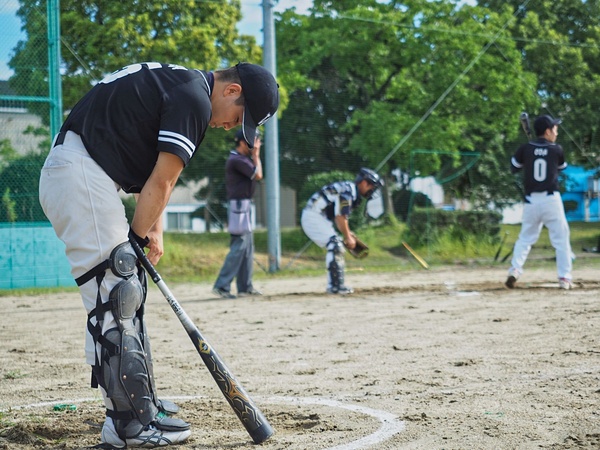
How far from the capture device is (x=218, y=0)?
17.8m

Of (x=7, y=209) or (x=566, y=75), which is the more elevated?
(x=566, y=75)

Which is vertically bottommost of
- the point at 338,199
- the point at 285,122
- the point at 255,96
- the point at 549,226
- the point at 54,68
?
the point at 549,226

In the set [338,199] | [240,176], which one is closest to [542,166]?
[338,199]

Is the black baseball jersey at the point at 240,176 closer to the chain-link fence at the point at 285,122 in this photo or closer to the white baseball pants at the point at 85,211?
the chain-link fence at the point at 285,122

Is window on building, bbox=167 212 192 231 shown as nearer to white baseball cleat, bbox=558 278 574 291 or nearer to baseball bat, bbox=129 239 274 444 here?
white baseball cleat, bbox=558 278 574 291

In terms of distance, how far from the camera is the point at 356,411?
4633mm

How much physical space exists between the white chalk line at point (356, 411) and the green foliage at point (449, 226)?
585 inches

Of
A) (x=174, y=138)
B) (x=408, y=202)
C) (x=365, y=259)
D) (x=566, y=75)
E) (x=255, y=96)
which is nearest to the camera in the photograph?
(x=174, y=138)

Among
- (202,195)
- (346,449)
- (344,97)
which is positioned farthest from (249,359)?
(344,97)

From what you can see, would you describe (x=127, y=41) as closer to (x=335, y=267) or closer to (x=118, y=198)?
(x=335, y=267)

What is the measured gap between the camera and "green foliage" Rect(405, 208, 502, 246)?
1975 centimetres

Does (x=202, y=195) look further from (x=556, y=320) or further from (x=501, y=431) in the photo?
(x=501, y=431)

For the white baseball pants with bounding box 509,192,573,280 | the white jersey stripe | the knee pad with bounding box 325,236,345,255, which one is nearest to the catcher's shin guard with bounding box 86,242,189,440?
the white jersey stripe

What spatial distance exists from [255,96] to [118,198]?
82cm
